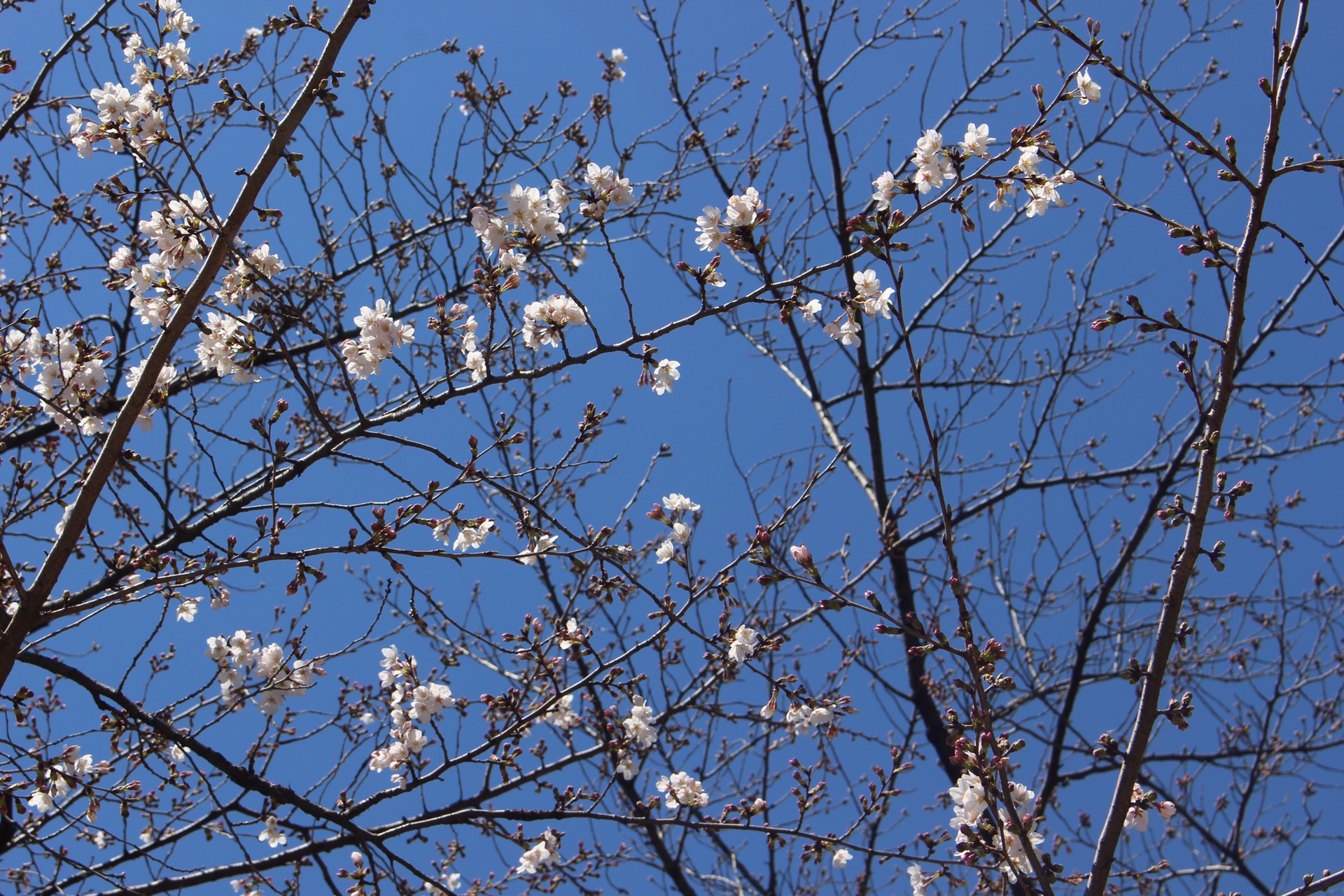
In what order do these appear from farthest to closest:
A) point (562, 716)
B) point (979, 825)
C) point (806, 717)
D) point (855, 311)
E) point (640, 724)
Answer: point (562, 716), point (640, 724), point (806, 717), point (855, 311), point (979, 825)

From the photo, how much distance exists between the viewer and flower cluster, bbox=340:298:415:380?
2.82 metres

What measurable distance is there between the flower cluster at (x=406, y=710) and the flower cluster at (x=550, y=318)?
61.6 inches

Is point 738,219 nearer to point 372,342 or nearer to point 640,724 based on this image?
point 372,342

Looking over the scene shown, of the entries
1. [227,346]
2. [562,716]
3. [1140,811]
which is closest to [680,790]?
[562,716]

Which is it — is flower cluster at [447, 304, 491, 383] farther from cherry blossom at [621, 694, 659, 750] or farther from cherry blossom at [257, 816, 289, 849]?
cherry blossom at [257, 816, 289, 849]

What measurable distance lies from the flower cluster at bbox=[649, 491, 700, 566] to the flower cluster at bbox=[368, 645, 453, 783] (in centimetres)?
113

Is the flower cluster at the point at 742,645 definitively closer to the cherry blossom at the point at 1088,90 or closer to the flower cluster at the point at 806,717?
the flower cluster at the point at 806,717

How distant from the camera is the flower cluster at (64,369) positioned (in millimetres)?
2738

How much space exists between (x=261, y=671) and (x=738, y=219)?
8.13 ft

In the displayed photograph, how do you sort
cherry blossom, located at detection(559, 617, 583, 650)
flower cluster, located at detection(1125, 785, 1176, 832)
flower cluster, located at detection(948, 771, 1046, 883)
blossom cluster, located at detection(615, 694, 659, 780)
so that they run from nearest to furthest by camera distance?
flower cluster, located at detection(948, 771, 1046, 883) < flower cluster, located at detection(1125, 785, 1176, 832) < cherry blossom, located at detection(559, 617, 583, 650) < blossom cluster, located at detection(615, 694, 659, 780)

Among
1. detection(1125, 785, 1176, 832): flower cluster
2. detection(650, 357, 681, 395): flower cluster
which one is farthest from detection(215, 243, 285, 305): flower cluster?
detection(1125, 785, 1176, 832): flower cluster

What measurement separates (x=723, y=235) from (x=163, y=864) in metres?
2.67

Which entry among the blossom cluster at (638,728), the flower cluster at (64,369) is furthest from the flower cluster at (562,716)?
the flower cluster at (64,369)

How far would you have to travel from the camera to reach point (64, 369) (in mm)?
3039
